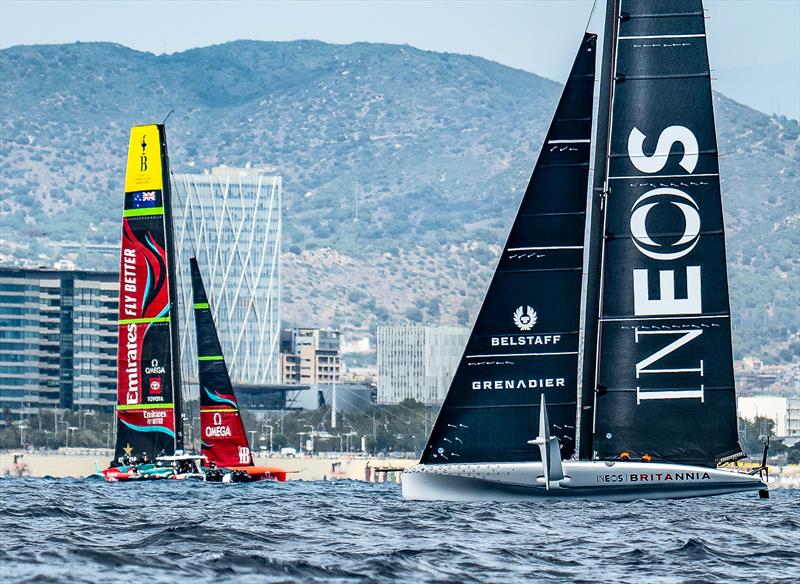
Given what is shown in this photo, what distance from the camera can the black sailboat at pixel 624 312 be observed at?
43906 millimetres

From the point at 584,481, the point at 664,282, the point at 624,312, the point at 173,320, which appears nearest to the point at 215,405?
the point at 173,320

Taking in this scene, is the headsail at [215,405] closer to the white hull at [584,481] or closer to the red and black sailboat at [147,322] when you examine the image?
the red and black sailboat at [147,322]

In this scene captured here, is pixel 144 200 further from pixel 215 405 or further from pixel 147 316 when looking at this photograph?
pixel 215 405

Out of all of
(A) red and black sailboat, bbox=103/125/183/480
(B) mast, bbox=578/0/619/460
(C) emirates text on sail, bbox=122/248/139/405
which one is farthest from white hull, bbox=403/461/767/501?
(C) emirates text on sail, bbox=122/248/139/405

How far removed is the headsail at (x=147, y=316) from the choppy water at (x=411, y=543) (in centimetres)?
3882

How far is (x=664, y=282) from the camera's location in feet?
145

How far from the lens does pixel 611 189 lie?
145ft

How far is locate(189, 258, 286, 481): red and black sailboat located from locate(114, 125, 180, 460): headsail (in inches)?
183

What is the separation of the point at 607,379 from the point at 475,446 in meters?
3.56

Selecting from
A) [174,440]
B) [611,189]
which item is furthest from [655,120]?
[174,440]

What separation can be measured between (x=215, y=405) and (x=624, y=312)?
49.4 m

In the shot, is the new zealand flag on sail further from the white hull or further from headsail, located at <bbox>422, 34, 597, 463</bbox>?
the white hull

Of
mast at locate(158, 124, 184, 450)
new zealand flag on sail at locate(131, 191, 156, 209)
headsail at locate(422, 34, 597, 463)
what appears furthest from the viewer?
new zealand flag on sail at locate(131, 191, 156, 209)

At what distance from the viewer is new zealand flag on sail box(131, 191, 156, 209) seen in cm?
8600
